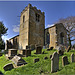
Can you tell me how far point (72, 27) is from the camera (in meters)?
18.4

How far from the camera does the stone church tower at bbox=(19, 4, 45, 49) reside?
18.3 metres

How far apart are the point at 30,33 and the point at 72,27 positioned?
12298mm

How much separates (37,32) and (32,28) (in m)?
2.26

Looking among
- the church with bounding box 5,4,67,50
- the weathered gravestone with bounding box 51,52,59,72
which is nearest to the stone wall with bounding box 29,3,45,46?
the church with bounding box 5,4,67,50

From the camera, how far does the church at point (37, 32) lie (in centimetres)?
1844

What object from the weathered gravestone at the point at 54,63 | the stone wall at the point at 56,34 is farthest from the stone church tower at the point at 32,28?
the weathered gravestone at the point at 54,63

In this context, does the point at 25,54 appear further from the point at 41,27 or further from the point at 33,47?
the point at 41,27

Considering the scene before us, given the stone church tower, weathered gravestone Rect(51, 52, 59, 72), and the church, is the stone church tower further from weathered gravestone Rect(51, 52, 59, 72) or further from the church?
weathered gravestone Rect(51, 52, 59, 72)

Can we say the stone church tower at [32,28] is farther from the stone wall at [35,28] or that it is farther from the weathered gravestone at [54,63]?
the weathered gravestone at [54,63]

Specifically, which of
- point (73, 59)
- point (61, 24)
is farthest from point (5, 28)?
point (73, 59)

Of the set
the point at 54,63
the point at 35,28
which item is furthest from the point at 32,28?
the point at 54,63

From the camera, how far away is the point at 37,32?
20328mm

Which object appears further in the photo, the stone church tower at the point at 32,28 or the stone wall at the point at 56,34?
the stone wall at the point at 56,34

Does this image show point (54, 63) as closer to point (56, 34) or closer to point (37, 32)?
point (56, 34)
